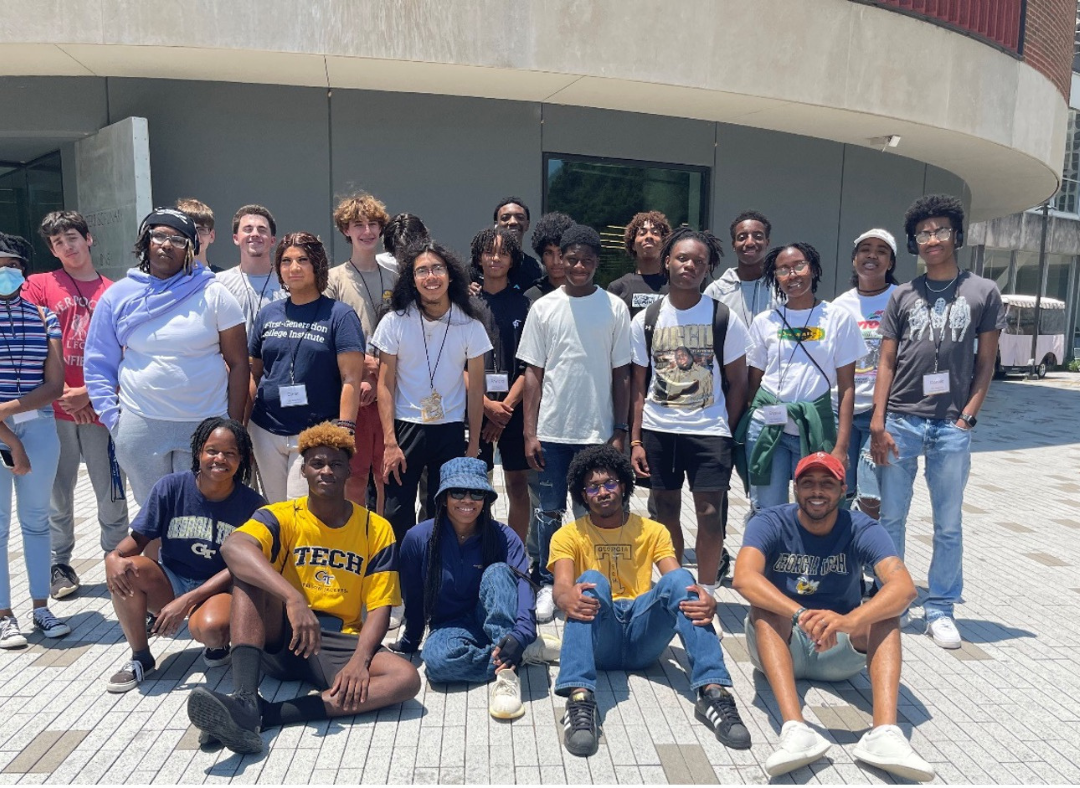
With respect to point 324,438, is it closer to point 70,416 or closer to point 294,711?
point 294,711

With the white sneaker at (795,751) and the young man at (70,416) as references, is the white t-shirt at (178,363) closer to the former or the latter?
the young man at (70,416)

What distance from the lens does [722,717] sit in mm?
3088

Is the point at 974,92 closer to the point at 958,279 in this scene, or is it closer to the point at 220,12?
the point at 958,279

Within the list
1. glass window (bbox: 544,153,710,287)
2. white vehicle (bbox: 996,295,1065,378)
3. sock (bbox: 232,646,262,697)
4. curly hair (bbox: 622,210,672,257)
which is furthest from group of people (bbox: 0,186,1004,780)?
white vehicle (bbox: 996,295,1065,378)

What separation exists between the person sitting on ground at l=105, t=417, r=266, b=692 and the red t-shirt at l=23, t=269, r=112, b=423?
136cm

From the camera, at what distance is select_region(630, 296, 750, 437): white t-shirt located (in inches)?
166

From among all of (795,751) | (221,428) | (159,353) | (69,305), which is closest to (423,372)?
(221,428)

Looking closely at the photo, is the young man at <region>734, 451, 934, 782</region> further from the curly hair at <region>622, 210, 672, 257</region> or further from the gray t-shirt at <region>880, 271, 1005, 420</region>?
the curly hair at <region>622, 210, 672, 257</region>

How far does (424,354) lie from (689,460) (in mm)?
1520

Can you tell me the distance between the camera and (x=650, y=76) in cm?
815

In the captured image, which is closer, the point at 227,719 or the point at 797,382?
the point at 227,719

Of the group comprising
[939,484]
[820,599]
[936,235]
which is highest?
[936,235]

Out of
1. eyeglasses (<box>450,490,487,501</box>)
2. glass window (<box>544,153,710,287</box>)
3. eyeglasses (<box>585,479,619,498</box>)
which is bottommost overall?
eyeglasses (<box>450,490,487,501</box>)

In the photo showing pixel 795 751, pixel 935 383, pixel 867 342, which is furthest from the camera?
pixel 867 342
